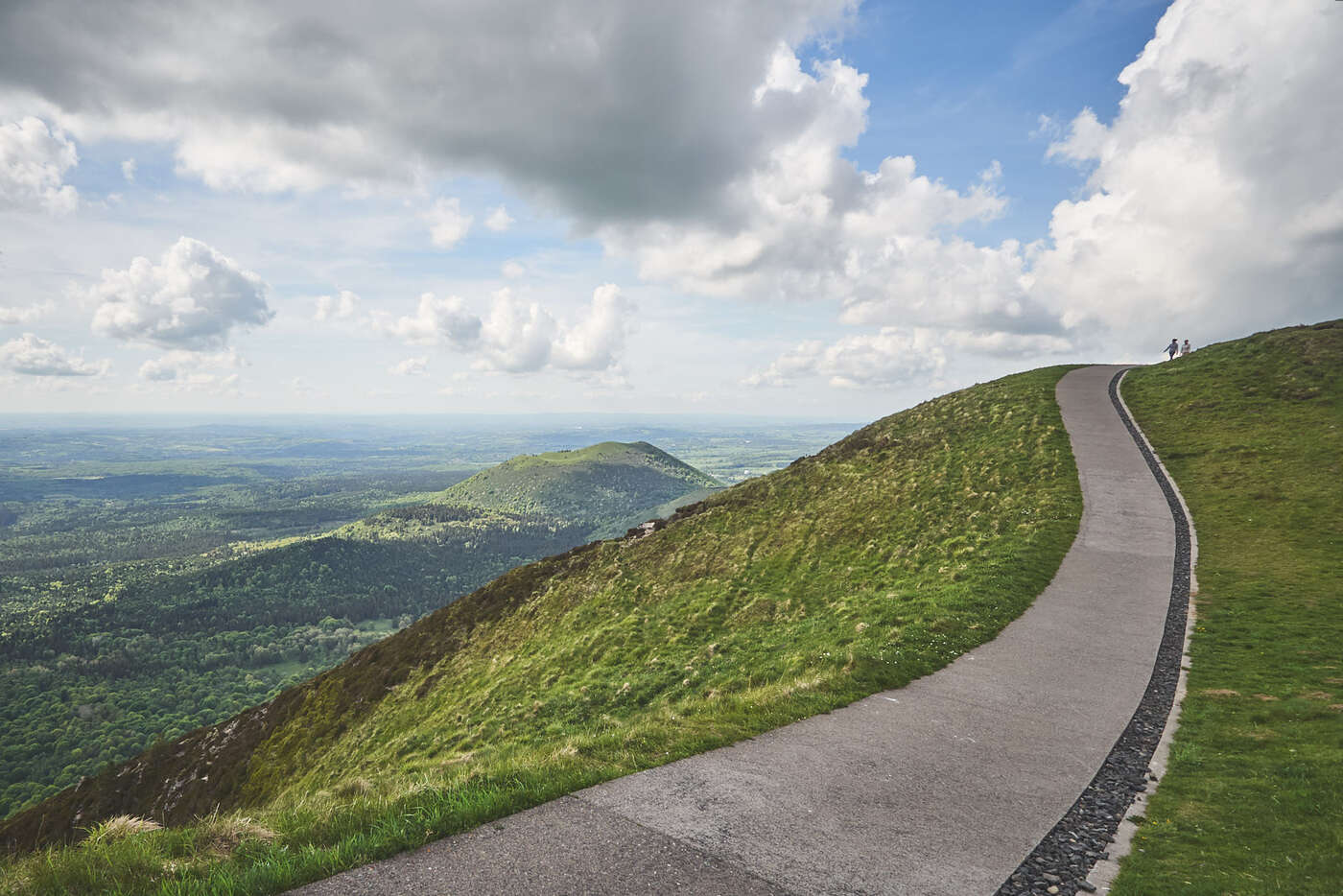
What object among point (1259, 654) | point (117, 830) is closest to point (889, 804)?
point (117, 830)

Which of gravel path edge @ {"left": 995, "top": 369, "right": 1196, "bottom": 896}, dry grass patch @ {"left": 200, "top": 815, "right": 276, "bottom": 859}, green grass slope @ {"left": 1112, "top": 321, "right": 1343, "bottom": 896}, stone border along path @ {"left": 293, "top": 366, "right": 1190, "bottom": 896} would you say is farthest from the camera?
green grass slope @ {"left": 1112, "top": 321, "right": 1343, "bottom": 896}

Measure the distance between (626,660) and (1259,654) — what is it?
66.9 feet

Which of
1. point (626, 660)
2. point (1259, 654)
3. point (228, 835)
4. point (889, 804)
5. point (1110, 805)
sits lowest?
point (626, 660)

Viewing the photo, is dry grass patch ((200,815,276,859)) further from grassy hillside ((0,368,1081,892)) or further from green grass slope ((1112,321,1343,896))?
green grass slope ((1112,321,1343,896))

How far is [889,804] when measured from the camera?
8.54 meters

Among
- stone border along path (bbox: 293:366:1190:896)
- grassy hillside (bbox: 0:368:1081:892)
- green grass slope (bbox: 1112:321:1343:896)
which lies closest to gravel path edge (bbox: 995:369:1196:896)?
stone border along path (bbox: 293:366:1190:896)

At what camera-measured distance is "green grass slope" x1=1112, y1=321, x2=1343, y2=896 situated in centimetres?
742

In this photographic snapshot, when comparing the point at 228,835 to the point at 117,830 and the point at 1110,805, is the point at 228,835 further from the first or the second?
the point at 1110,805

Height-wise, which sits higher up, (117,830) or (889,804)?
(117,830)

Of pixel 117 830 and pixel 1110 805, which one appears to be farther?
pixel 1110 805

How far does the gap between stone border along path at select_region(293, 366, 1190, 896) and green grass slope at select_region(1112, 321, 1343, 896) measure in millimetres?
771

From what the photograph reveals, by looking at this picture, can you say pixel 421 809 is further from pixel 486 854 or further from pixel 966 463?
pixel 966 463

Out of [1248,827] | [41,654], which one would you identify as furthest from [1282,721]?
[41,654]

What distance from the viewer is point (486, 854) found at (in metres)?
6.80
